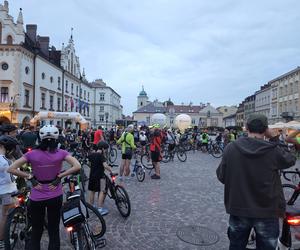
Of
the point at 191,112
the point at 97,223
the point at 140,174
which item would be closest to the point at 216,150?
the point at 140,174

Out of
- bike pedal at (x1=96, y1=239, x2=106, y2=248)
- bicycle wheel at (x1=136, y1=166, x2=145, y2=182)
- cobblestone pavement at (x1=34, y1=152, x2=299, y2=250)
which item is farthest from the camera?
bicycle wheel at (x1=136, y1=166, x2=145, y2=182)

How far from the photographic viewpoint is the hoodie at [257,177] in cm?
272

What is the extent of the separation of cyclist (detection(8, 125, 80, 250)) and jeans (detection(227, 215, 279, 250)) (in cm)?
217

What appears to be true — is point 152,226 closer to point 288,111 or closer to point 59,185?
point 59,185

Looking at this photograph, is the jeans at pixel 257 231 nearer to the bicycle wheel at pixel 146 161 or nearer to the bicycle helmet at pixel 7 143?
the bicycle helmet at pixel 7 143

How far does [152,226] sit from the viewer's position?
5.75 meters

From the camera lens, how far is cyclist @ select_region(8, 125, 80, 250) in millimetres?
3480

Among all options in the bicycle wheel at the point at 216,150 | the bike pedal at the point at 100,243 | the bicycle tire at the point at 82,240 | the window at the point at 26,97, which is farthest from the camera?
the window at the point at 26,97

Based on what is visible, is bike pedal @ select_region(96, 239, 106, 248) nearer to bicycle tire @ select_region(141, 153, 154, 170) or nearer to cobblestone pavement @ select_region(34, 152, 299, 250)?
cobblestone pavement @ select_region(34, 152, 299, 250)

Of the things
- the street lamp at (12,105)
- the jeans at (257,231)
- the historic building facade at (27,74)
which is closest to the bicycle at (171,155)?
the jeans at (257,231)

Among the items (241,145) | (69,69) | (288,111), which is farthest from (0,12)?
(288,111)

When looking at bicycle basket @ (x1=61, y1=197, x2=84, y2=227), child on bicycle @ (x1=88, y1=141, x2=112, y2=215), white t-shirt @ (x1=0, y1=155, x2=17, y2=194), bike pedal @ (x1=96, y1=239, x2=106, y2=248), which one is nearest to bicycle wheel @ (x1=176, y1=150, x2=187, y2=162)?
child on bicycle @ (x1=88, y1=141, x2=112, y2=215)

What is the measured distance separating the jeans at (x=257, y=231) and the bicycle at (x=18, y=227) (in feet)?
10.0

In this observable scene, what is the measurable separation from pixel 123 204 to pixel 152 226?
925 mm
